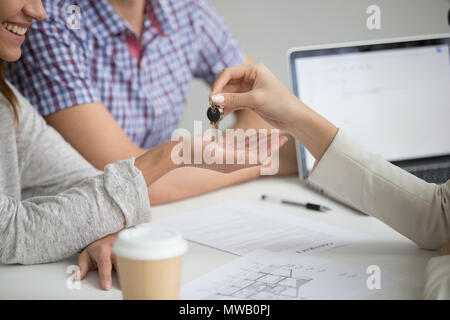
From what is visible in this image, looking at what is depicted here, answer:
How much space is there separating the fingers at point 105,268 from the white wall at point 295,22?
1271mm

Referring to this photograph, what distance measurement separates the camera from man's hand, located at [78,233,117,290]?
26.1 inches

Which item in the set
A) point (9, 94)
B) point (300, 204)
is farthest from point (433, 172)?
point (9, 94)

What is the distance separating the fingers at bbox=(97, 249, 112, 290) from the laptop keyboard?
0.74 m

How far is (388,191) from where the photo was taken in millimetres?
751

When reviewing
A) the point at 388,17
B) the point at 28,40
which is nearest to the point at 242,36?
the point at 388,17

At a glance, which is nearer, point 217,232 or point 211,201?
point 217,232

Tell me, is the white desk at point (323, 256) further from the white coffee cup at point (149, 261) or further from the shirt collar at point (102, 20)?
the shirt collar at point (102, 20)

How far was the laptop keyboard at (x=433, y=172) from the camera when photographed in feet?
3.66

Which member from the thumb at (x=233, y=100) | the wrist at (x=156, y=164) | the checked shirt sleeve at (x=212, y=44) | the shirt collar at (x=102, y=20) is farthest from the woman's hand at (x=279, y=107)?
the checked shirt sleeve at (x=212, y=44)

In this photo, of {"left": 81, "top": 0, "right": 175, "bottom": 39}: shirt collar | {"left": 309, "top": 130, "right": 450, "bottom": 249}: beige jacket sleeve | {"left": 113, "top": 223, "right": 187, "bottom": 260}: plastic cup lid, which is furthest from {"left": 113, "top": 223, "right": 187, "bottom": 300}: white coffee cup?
{"left": 81, "top": 0, "right": 175, "bottom": 39}: shirt collar

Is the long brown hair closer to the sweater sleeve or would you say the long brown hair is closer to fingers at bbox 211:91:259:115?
the sweater sleeve

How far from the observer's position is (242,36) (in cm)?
195

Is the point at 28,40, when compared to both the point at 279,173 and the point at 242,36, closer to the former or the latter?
the point at 279,173
